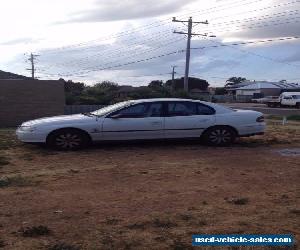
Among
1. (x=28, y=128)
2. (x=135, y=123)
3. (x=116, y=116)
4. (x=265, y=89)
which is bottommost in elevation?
(x=28, y=128)

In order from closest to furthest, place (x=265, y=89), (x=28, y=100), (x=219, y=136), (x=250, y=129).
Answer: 1. (x=219, y=136)
2. (x=250, y=129)
3. (x=28, y=100)
4. (x=265, y=89)

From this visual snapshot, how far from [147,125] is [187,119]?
38.2 inches

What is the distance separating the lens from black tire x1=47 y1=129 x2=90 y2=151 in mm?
11609

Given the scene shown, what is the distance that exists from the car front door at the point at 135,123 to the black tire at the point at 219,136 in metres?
1.13

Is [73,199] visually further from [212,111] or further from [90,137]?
[212,111]

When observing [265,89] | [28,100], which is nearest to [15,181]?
[28,100]

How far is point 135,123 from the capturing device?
11914 millimetres

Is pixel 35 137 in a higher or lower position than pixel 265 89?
lower

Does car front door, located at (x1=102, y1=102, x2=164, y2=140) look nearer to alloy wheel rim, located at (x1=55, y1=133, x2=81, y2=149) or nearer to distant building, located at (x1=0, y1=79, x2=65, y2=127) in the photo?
alloy wheel rim, located at (x1=55, y1=133, x2=81, y2=149)

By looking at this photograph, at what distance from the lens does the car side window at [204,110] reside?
12.4 metres

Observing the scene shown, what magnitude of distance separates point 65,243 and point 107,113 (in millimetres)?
6959

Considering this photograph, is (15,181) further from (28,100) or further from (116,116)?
(28,100)

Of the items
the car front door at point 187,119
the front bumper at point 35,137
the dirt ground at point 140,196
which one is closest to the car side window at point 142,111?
the car front door at point 187,119

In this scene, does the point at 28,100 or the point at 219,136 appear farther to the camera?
the point at 28,100
